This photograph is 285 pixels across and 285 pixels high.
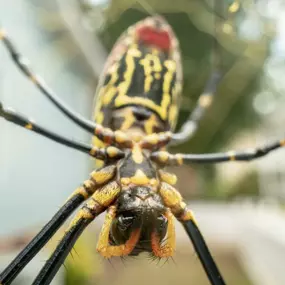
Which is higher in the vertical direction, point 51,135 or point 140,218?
point 51,135

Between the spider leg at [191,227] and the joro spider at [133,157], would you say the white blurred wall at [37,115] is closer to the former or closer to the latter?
the joro spider at [133,157]

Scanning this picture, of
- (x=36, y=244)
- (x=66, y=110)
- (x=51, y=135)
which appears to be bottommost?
(x=36, y=244)

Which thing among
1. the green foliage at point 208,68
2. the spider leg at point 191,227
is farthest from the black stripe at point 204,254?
the green foliage at point 208,68

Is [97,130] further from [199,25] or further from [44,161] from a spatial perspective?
[199,25]

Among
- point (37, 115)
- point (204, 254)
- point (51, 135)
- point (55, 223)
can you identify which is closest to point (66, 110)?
point (51, 135)

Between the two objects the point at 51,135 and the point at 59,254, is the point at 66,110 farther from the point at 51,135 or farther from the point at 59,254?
the point at 59,254

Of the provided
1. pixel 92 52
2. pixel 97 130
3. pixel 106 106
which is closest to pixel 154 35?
pixel 106 106
